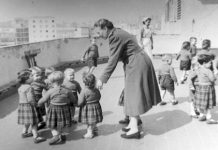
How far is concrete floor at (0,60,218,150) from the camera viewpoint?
4.23 metres

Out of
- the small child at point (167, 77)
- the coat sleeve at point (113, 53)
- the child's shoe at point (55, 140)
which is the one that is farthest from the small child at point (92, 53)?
the child's shoe at point (55, 140)

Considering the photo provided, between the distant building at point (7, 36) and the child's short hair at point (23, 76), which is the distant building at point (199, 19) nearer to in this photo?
the distant building at point (7, 36)

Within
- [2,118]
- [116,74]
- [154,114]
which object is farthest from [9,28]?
[154,114]

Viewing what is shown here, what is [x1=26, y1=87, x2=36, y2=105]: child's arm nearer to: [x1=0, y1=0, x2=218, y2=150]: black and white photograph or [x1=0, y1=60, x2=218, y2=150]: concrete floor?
[x1=0, y1=0, x2=218, y2=150]: black and white photograph

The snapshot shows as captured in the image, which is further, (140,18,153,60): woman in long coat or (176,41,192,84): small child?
(140,18,153,60): woman in long coat

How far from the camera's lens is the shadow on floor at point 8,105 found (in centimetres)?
605

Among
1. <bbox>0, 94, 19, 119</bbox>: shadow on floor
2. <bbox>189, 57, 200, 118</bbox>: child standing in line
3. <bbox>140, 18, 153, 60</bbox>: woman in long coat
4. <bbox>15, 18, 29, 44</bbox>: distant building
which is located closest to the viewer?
<bbox>189, 57, 200, 118</bbox>: child standing in line

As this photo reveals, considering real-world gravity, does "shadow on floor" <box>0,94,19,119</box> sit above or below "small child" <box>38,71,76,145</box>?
below

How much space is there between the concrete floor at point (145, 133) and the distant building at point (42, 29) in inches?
381

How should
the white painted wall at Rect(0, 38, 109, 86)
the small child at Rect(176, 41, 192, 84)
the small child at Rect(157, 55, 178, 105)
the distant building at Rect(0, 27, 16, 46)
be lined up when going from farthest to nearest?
the distant building at Rect(0, 27, 16, 46), the small child at Rect(176, 41, 192, 84), the white painted wall at Rect(0, 38, 109, 86), the small child at Rect(157, 55, 178, 105)

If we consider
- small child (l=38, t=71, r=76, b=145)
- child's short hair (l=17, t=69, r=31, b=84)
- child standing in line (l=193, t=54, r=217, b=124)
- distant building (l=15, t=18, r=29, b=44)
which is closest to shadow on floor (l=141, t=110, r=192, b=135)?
child standing in line (l=193, t=54, r=217, b=124)

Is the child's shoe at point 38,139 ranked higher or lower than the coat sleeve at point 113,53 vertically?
lower

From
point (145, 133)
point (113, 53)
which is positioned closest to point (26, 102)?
point (113, 53)

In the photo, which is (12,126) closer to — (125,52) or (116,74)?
(125,52)
